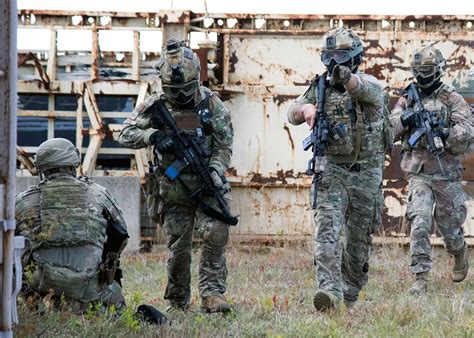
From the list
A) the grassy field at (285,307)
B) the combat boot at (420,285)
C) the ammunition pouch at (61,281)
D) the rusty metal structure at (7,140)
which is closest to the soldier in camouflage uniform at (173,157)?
the grassy field at (285,307)

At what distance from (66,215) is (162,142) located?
127 centimetres

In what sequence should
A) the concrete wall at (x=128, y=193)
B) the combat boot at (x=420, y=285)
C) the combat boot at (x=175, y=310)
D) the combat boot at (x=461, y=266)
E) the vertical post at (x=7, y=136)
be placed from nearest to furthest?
the vertical post at (x=7, y=136) < the combat boot at (x=175, y=310) < the combat boot at (x=420, y=285) < the combat boot at (x=461, y=266) < the concrete wall at (x=128, y=193)

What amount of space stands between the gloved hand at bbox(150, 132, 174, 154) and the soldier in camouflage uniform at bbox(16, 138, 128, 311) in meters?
0.89

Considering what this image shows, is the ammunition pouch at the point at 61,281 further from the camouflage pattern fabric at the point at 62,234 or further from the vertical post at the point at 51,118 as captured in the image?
the vertical post at the point at 51,118

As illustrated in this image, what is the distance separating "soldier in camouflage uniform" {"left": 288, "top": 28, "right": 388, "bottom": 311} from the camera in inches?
322

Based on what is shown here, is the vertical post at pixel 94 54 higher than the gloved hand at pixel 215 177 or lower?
higher

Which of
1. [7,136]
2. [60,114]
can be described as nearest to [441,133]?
[60,114]

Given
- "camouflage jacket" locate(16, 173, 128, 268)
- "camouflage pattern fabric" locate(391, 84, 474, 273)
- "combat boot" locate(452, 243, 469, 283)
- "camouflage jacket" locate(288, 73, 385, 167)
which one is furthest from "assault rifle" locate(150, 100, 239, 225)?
"combat boot" locate(452, 243, 469, 283)

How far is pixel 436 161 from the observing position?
10.5 meters

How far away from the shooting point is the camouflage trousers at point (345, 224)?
816 cm

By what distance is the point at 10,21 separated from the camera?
4551 millimetres

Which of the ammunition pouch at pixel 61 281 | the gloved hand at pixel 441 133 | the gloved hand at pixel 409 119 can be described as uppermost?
the gloved hand at pixel 409 119

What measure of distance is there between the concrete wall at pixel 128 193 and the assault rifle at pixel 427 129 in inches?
148

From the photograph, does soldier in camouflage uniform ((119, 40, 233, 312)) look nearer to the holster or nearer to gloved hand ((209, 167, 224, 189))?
gloved hand ((209, 167, 224, 189))
